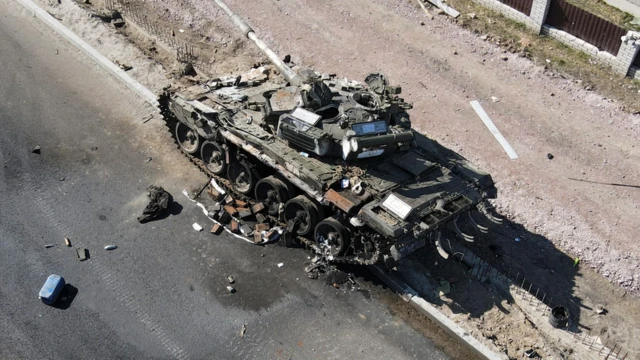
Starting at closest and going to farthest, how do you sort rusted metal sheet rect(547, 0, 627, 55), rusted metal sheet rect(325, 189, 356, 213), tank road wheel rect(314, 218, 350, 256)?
1. rusted metal sheet rect(325, 189, 356, 213)
2. tank road wheel rect(314, 218, 350, 256)
3. rusted metal sheet rect(547, 0, 627, 55)

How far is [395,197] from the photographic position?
13672 millimetres

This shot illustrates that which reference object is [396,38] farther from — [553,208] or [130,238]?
[130,238]

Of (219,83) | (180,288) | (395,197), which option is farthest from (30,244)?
(395,197)

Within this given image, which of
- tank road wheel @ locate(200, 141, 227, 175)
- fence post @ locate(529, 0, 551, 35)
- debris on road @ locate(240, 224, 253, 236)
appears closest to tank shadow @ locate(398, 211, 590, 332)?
debris on road @ locate(240, 224, 253, 236)

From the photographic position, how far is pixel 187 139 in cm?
1798

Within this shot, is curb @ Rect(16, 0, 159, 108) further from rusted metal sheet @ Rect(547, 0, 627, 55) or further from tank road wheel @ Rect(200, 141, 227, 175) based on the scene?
rusted metal sheet @ Rect(547, 0, 627, 55)

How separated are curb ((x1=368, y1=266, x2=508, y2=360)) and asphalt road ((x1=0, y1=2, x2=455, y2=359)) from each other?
544 mm

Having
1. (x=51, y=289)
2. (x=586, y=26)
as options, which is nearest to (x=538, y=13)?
(x=586, y=26)

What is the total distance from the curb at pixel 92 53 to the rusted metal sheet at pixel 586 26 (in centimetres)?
1274

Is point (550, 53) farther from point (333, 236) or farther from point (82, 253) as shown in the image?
point (82, 253)

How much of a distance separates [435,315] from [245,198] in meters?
5.38

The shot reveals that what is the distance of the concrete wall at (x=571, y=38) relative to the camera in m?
20.3

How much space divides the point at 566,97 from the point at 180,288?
12.6 meters

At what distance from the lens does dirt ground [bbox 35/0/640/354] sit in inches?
619
